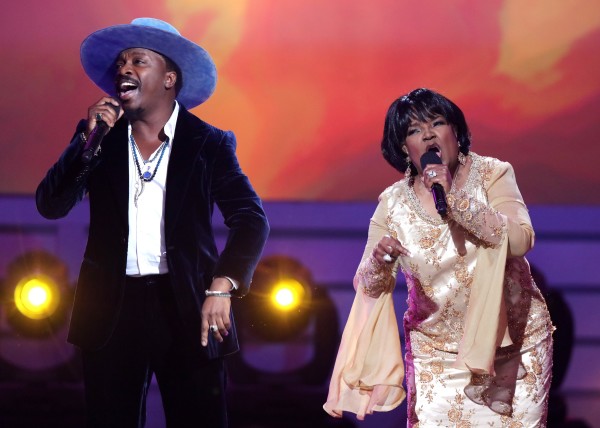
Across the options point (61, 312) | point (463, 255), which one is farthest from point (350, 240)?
point (463, 255)

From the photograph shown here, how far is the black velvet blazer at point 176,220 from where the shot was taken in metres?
2.19

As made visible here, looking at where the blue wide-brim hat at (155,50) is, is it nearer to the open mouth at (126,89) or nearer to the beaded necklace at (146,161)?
the open mouth at (126,89)

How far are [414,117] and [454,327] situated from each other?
0.63 m

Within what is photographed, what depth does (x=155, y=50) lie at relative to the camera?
2500mm

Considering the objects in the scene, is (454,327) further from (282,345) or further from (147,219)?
(282,345)

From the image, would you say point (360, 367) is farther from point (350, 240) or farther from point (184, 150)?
point (350, 240)

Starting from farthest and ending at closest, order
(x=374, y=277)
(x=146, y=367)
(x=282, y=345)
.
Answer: (x=282, y=345)
(x=374, y=277)
(x=146, y=367)

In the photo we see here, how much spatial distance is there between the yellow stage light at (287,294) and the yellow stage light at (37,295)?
105 cm

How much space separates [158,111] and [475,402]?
1.25m

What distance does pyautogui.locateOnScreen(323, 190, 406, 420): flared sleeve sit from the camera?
2.50m

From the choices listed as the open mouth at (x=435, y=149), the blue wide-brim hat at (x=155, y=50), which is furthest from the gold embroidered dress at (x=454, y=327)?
the blue wide-brim hat at (x=155, y=50)

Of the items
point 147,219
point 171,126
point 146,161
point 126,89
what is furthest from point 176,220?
point 126,89

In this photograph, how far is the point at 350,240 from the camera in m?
4.10

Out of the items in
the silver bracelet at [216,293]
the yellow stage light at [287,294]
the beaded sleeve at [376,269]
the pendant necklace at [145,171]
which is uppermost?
the pendant necklace at [145,171]
